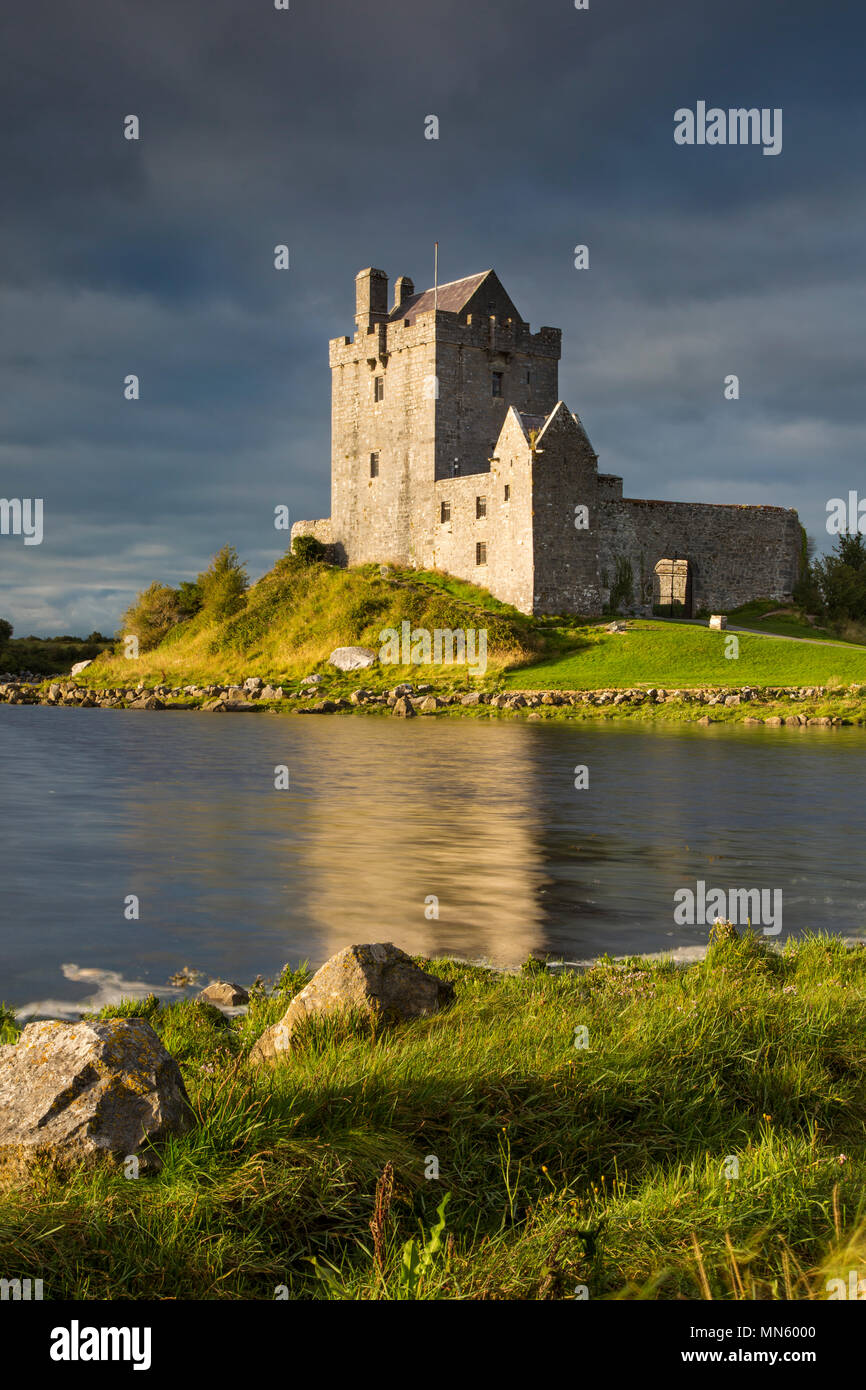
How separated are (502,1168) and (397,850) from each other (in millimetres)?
10510

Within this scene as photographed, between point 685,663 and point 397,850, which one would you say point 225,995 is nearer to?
point 397,850

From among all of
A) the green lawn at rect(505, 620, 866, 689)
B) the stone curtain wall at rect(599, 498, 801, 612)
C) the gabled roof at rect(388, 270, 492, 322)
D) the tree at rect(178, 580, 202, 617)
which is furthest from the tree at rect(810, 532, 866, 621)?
the tree at rect(178, 580, 202, 617)

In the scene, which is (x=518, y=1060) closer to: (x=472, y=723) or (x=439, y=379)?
(x=472, y=723)

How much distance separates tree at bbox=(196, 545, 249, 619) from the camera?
68812 millimetres

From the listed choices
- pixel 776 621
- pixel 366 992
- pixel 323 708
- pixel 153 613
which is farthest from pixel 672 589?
pixel 366 992

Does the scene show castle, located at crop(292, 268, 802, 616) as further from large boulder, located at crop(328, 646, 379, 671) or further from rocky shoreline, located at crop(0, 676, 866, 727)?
rocky shoreline, located at crop(0, 676, 866, 727)

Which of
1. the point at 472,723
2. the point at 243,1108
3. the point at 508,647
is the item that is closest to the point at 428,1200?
the point at 243,1108

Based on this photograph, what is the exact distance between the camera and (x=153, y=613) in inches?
2945

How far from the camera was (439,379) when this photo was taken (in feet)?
202

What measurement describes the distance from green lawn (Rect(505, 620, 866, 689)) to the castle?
20.1 feet

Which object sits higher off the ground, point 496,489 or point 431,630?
point 496,489

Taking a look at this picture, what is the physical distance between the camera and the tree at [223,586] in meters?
68.8

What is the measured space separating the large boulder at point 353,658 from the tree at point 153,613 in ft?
70.3
